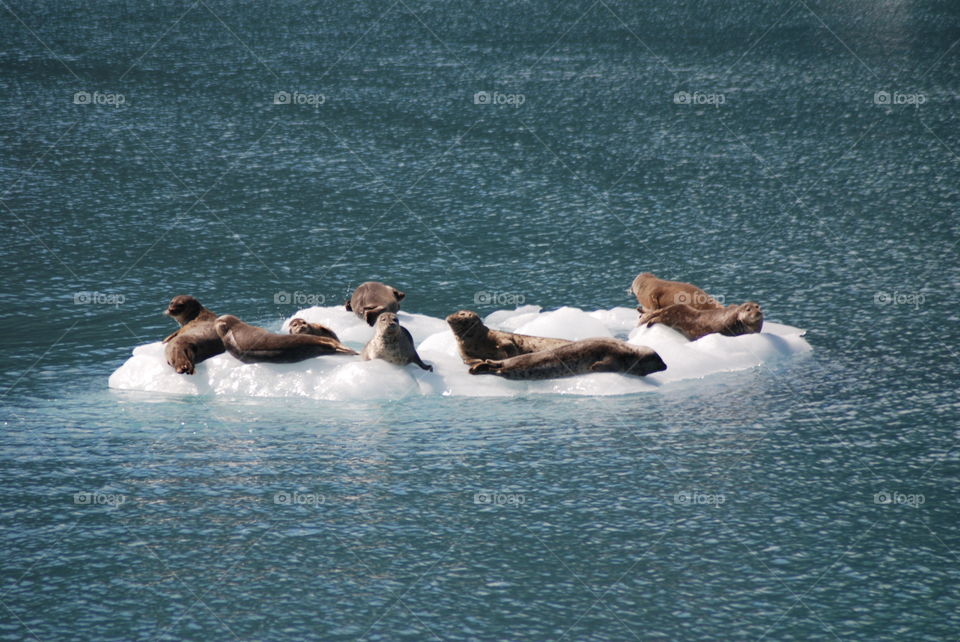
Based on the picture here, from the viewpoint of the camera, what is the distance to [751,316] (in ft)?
45.3

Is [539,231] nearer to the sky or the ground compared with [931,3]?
nearer to the ground

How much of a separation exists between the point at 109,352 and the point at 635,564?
7815 mm

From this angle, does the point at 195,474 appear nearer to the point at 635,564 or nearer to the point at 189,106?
the point at 635,564

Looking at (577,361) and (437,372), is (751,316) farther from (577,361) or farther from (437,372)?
(437,372)

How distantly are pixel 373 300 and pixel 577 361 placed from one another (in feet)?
11.1

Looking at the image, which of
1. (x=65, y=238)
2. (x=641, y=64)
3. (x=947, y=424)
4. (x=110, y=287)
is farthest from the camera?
(x=641, y=64)

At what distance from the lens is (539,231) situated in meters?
19.5

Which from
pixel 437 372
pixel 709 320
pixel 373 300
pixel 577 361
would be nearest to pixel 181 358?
pixel 437 372

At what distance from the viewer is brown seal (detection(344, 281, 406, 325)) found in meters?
14.9

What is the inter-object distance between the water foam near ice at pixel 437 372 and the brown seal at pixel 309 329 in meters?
0.61

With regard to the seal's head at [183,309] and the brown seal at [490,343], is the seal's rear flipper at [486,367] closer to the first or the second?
the brown seal at [490,343]

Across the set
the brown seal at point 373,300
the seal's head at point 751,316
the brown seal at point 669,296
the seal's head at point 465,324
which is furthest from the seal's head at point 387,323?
the seal's head at point 751,316

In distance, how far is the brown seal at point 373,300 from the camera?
14934 mm

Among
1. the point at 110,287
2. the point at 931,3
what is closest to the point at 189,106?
the point at 110,287
